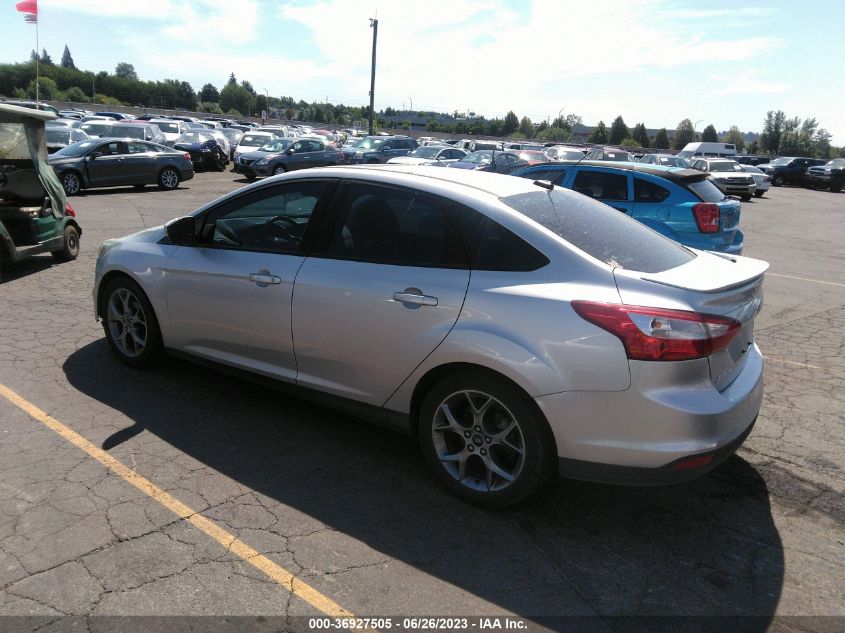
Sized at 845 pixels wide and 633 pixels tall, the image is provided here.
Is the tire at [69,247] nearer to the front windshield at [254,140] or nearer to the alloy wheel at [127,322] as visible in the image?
the alloy wheel at [127,322]

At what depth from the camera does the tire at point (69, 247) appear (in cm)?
905

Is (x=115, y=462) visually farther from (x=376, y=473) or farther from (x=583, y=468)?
(x=583, y=468)

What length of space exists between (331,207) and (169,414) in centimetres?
175

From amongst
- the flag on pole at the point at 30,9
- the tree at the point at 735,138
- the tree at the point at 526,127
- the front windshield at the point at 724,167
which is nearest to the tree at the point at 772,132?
the tree at the point at 735,138

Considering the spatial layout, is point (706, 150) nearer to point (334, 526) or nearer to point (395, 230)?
point (395, 230)

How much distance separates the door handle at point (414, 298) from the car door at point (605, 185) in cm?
568

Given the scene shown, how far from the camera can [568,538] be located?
3271 millimetres

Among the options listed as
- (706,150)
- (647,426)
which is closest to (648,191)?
(647,426)

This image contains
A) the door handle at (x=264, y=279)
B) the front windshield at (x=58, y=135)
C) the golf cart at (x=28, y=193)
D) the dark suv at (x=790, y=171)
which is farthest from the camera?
the dark suv at (x=790, y=171)

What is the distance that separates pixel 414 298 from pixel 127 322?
274 cm

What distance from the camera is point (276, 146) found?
25000 mm

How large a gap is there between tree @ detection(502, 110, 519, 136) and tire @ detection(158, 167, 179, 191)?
104 m

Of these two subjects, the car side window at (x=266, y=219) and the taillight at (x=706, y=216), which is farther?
the taillight at (x=706, y=216)

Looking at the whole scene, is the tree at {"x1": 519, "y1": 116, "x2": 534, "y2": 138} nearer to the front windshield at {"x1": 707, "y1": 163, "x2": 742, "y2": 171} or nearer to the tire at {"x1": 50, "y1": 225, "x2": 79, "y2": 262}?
the front windshield at {"x1": 707, "y1": 163, "x2": 742, "y2": 171}
